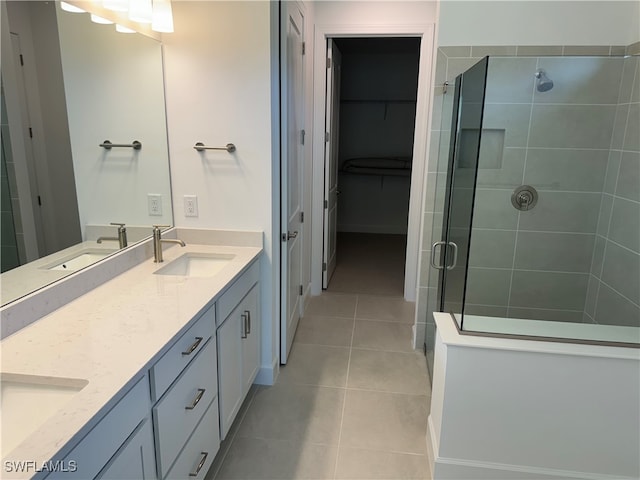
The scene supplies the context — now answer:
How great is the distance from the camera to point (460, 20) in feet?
8.40

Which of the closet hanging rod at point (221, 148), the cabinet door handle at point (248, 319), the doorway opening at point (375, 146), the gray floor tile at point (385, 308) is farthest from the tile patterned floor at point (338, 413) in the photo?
the doorway opening at point (375, 146)

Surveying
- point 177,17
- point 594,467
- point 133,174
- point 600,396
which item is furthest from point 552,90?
point 133,174

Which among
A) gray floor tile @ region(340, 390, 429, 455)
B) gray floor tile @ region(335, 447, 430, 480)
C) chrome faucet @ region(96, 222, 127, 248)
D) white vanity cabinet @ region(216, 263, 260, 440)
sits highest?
chrome faucet @ region(96, 222, 127, 248)

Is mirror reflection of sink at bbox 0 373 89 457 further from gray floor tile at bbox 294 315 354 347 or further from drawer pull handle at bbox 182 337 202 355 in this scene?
gray floor tile at bbox 294 315 354 347

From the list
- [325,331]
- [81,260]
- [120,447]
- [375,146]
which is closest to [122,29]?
[81,260]

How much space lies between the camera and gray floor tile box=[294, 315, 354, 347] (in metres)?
3.25

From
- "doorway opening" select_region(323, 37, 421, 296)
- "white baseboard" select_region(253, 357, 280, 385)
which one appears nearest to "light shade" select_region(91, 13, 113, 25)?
"white baseboard" select_region(253, 357, 280, 385)

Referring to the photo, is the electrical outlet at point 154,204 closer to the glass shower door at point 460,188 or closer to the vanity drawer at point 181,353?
the vanity drawer at point 181,353

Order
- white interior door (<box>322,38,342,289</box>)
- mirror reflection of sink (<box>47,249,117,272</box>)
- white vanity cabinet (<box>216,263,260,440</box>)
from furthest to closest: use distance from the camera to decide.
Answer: white interior door (<box>322,38,342,289</box>) < white vanity cabinet (<box>216,263,260,440</box>) < mirror reflection of sink (<box>47,249,117,272</box>)

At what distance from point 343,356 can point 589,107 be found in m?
2.21

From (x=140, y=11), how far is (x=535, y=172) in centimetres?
236

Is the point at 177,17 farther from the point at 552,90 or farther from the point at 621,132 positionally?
the point at 621,132

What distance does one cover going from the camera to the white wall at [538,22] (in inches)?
96.7

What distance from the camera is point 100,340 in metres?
1.38
